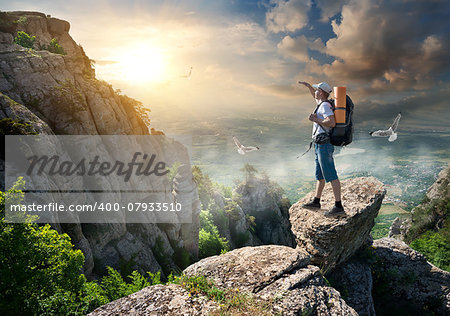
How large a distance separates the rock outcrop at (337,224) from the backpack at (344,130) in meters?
4.96

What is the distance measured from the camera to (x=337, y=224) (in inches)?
410

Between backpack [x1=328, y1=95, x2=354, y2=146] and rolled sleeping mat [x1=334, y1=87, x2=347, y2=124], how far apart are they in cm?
18

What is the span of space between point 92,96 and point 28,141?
11.8 meters

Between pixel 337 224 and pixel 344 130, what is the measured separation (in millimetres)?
5429

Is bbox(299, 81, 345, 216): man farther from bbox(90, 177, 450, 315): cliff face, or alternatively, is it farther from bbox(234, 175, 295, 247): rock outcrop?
bbox(234, 175, 295, 247): rock outcrop

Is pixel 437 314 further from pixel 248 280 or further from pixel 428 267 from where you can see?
pixel 248 280

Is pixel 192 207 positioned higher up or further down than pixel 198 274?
further down

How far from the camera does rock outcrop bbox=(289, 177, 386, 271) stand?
10.7m

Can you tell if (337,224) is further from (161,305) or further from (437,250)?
(437,250)

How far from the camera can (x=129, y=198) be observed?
1004 inches

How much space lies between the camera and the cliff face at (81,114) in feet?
59.7

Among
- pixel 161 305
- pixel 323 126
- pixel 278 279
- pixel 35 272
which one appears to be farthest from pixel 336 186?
pixel 35 272

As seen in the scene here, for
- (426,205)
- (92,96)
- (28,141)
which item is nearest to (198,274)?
(28,141)

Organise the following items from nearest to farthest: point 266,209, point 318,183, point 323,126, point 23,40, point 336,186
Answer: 1. point 323,126
2. point 336,186
3. point 318,183
4. point 23,40
5. point 266,209
